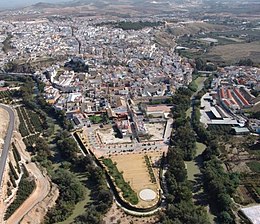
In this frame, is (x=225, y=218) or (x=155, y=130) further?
(x=155, y=130)

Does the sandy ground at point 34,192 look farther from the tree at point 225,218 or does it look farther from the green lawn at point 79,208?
the tree at point 225,218

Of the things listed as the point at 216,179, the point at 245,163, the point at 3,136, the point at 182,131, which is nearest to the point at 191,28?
the point at 182,131

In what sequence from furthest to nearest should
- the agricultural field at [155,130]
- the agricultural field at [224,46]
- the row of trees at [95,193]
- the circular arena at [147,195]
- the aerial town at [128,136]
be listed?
the agricultural field at [224,46]
the agricultural field at [155,130]
the circular arena at [147,195]
the aerial town at [128,136]
the row of trees at [95,193]

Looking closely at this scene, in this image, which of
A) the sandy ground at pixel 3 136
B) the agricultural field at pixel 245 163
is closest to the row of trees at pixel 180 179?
the agricultural field at pixel 245 163

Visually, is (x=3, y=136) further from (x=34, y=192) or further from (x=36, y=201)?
(x=36, y=201)

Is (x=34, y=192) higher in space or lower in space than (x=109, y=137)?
higher

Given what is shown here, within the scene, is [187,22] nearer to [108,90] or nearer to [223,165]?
[108,90]

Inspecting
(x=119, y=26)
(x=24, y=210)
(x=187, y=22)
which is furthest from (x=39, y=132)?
(x=187, y=22)
